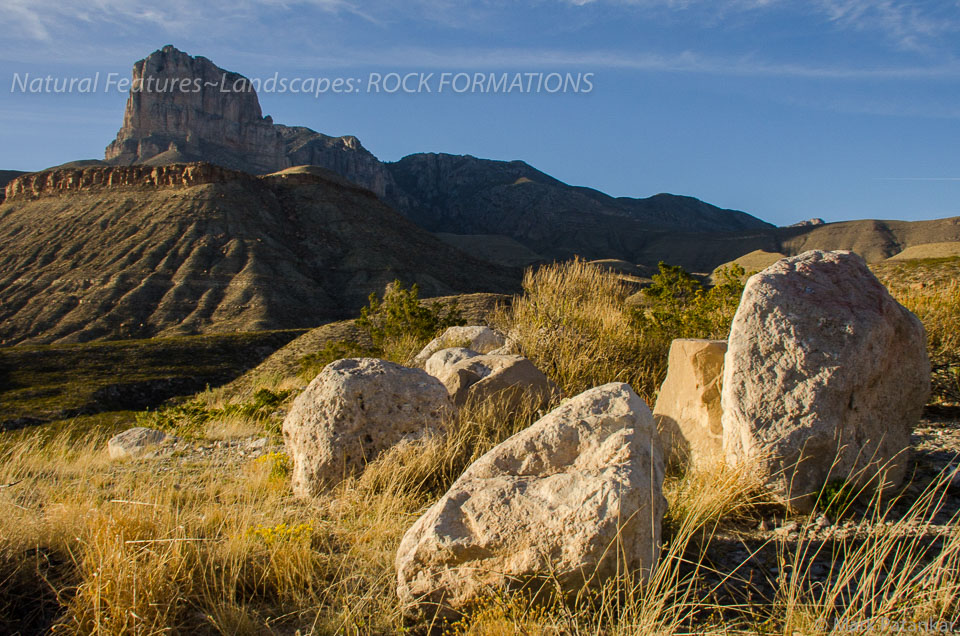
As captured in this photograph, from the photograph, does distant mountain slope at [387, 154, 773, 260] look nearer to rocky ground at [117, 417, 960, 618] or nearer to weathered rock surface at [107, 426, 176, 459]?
weathered rock surface at [107, 426, 176, 459]

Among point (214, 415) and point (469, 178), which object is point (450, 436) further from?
point (469, 178)

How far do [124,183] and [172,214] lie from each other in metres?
10.6

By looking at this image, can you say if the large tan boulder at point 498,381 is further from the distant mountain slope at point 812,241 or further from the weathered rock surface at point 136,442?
the distant mountain slope at point 812,241

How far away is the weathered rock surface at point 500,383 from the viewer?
234 inches

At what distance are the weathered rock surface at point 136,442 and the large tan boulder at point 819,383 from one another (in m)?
6.78

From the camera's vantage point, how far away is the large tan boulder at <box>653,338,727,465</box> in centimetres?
448

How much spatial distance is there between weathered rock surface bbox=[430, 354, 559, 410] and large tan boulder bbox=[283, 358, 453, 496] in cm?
79

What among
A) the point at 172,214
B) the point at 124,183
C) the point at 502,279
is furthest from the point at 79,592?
the point at 124,183

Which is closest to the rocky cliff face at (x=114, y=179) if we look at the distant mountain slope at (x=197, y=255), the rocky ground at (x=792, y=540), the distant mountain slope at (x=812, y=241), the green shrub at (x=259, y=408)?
the distant mountain slope at (x=197, y=255)

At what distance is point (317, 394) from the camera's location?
196 inches

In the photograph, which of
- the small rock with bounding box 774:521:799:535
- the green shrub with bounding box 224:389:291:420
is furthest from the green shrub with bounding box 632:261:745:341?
the green shrub with bounding box 224:389:291:420

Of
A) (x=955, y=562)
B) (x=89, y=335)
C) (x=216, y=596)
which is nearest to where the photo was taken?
(x=955, y=562)

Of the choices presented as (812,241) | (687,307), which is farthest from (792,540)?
(812,241)

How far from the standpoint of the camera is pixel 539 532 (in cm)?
290
